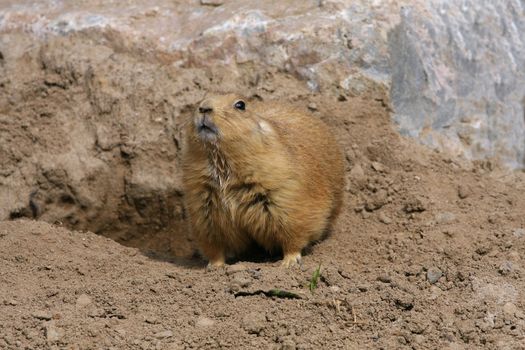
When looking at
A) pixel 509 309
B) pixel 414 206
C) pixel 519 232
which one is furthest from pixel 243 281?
pixel 519 232

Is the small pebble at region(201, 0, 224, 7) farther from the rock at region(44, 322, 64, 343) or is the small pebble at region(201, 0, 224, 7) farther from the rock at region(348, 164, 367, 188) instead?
the rock at region(44, 322, 64, 343)

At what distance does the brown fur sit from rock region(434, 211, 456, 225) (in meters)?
0.86

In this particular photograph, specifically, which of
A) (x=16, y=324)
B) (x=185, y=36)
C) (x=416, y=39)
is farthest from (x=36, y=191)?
(x=416, y=39)

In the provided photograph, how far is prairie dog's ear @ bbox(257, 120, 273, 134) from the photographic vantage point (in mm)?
6490

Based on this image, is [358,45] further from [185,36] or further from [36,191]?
[36,191]

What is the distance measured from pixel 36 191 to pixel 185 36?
2.04m

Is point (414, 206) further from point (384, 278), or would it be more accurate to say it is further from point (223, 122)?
point (223, 122)

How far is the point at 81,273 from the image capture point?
257 inches

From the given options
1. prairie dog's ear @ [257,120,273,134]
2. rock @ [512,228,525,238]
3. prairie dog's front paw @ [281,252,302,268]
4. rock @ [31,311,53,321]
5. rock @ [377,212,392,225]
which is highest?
prairie dog's ear @ [257,120,273,134]

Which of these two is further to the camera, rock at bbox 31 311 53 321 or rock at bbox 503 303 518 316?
rock at bbox 31 311 53 321

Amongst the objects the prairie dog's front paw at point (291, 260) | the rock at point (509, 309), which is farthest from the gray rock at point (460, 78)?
the rock at point (509, 309)

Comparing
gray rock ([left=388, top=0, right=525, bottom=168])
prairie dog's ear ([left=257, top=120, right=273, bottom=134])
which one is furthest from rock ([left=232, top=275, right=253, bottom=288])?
gray rock ([left=388, top=0, right=525, bottom=168])

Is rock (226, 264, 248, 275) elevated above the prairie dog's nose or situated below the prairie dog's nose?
below

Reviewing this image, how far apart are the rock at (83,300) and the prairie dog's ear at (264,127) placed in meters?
1.76
